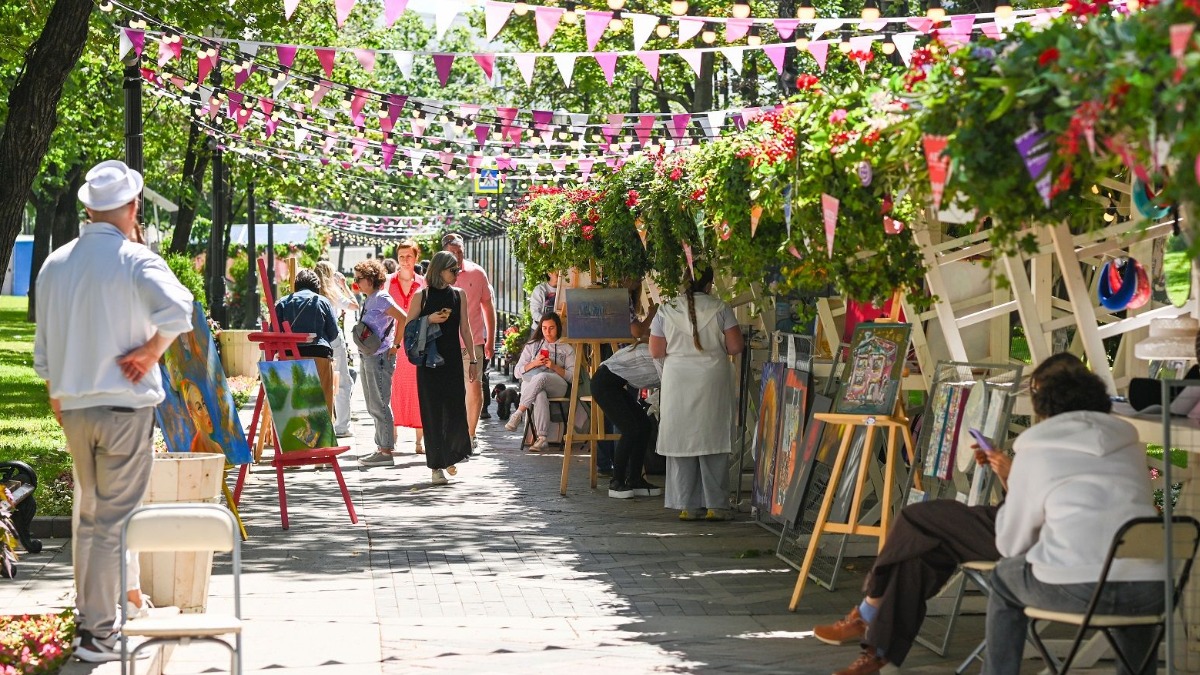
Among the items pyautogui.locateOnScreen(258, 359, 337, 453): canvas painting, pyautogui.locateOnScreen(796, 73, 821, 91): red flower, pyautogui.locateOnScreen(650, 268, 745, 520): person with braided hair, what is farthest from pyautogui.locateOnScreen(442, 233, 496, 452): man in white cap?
pyautogui.locateOnScreen(796, 73, 821, 91): red flower

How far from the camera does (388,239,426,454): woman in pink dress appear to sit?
15258 mm

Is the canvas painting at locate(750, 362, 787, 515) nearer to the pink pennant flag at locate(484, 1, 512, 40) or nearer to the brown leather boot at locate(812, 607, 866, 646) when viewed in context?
the pink pennant flag at locate(484, 1, 512, 40)

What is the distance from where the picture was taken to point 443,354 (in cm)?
1284

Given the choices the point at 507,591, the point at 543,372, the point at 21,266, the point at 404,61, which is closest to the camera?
the point at 507,591

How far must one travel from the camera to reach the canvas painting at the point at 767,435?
1009 cm

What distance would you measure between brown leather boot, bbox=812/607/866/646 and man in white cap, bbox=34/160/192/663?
2945 mm

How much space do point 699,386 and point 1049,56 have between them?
6.52 m

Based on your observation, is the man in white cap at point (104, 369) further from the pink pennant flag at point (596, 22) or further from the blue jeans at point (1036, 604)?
the pink pennant flag at point (596, 22)

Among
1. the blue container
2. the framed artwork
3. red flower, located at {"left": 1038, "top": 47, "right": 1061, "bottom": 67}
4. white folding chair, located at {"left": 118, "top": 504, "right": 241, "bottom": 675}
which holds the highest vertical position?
the blue container

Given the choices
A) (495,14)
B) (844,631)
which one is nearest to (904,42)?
(495,14)

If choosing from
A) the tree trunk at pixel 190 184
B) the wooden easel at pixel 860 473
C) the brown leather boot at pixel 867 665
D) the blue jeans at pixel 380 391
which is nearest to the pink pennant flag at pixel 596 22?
the wooden easel at pixel 860 473

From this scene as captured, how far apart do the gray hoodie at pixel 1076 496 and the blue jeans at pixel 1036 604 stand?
0.13 ft

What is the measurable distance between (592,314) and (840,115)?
19.9ft

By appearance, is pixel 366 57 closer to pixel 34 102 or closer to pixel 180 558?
pixel 34 102
